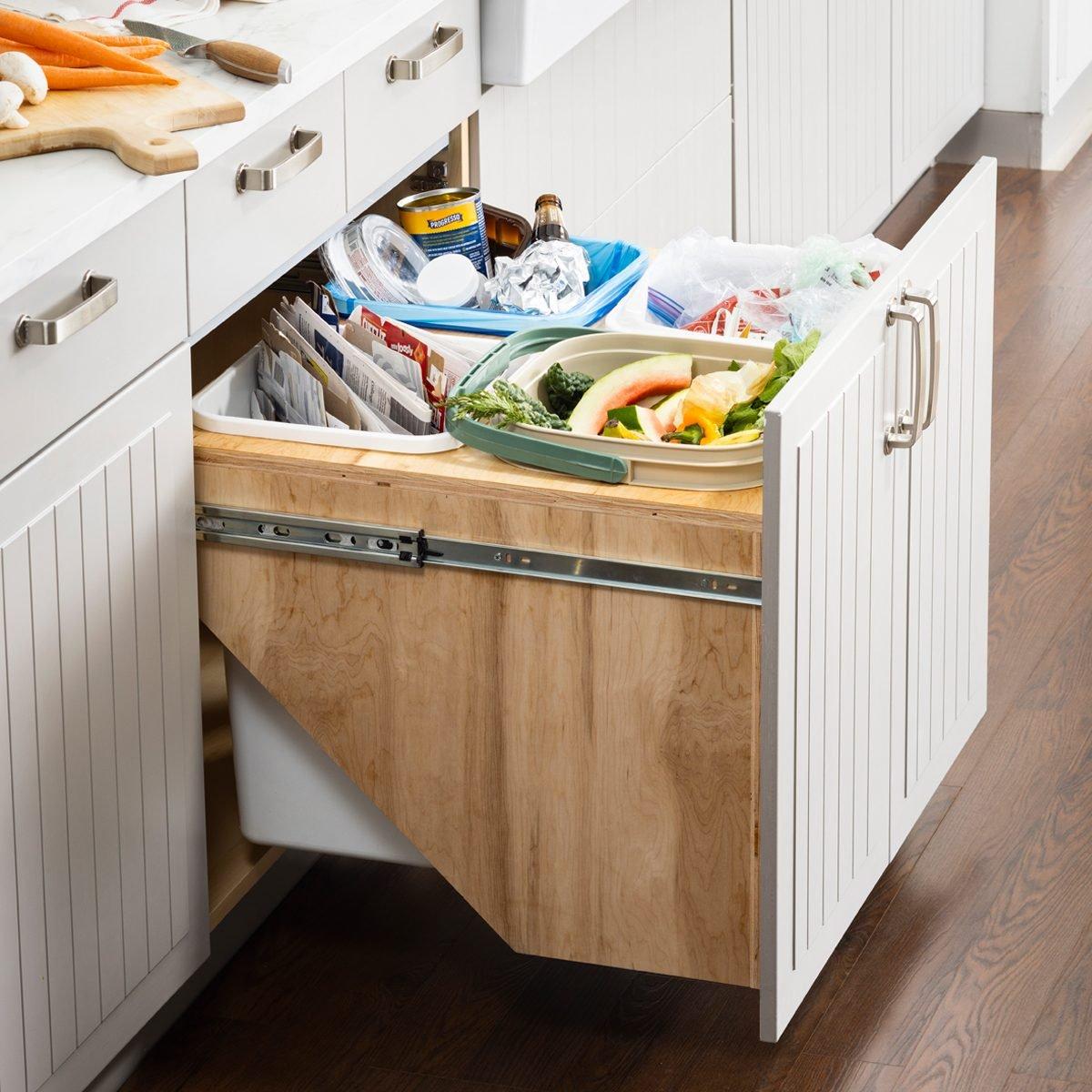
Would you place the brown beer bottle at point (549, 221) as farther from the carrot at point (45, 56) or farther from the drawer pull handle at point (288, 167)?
the carrot at point (45, 56)

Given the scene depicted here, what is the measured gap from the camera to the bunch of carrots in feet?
5.20

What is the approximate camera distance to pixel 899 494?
1.68 meters

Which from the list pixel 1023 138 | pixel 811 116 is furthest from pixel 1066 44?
pixel 811 116

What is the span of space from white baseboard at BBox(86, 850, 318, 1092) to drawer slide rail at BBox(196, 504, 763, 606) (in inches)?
18.6

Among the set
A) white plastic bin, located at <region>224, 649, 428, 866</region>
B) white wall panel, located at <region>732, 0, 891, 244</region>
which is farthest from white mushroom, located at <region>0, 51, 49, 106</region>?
white wall panel, located at <region>732, 0, 891, 244</region>

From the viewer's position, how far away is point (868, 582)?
5.35ft

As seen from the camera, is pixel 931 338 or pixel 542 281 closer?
pixel 931 338

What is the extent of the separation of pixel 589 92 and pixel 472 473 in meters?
1.11

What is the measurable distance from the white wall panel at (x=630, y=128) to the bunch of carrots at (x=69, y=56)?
61 centimetres

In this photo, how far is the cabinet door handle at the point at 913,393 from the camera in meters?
1.57

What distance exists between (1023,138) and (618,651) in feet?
11.1

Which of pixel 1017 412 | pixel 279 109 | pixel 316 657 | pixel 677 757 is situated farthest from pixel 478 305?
pixel 1017 412

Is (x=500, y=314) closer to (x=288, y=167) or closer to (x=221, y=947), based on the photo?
(x=288, y=167)

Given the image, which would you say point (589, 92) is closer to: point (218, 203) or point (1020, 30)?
point (218, 203)
